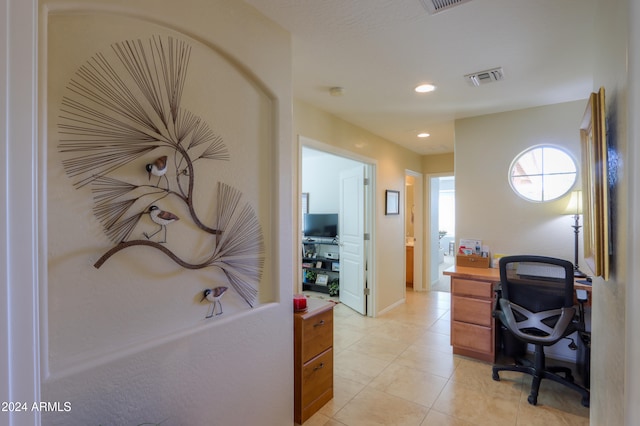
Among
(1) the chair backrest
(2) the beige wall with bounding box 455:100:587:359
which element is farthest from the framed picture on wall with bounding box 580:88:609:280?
(2) the beige wall with bounding box 455:100:587:359

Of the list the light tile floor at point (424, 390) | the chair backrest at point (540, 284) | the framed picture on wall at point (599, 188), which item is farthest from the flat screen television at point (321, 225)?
the framed picture on wall at point (599, 188)

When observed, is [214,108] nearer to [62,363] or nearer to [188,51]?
[188,51]

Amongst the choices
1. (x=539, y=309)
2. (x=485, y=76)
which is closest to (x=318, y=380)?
(x=539, y=309)

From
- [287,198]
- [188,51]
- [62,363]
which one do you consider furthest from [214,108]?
[62,363]

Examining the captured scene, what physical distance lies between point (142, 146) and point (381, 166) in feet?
11.4

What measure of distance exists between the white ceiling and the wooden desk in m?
1.67

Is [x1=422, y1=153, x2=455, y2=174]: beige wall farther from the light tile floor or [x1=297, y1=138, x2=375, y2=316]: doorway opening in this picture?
the light tile floor

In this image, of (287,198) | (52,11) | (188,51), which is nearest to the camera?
(52,11)

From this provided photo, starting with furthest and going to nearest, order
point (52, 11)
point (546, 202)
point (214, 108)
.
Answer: point (546, 202) < point (214, 108) < point (52, 11)

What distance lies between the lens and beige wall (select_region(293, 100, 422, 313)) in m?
3.13

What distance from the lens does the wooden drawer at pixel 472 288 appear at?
2.95 metres

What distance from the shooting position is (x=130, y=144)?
1274 millimetres

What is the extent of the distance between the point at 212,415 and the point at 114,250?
925mm

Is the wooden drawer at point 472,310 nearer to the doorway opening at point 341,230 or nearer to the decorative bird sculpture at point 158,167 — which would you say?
the doorway opening at point 341,230
